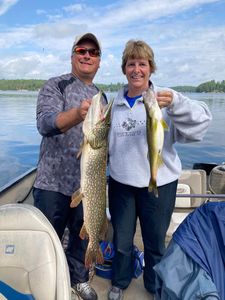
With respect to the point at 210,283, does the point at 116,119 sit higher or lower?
higher

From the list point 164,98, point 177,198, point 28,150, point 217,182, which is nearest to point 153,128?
point 164,98

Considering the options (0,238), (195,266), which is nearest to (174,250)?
(195,266)

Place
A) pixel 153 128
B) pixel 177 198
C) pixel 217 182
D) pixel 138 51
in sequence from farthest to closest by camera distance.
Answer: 1. pixel 217 182
2. pixel 177 198
3. pixel 138 51
4. pixel 153 128

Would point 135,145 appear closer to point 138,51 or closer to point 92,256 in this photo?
point 138,51

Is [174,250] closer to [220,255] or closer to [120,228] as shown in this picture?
[220,255]

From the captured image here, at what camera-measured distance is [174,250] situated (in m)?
1.78

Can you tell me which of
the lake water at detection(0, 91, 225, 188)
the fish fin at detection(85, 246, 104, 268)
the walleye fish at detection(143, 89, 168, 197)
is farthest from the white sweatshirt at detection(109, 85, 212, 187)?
the lake water at detection(0, 91, 225, 188)

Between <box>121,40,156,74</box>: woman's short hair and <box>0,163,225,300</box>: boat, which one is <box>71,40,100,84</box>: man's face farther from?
<box>0,163,225,300</box>: boat

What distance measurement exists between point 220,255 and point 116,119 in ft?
4.87

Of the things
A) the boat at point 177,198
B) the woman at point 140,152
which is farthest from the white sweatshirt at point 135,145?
Result: the boat at point 177,198

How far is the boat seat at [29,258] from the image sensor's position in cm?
203

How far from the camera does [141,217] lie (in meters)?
3.02

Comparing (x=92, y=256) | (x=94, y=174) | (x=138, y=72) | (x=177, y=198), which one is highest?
(x=138, y=72)

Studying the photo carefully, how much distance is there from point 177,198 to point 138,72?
2587 millimetres
